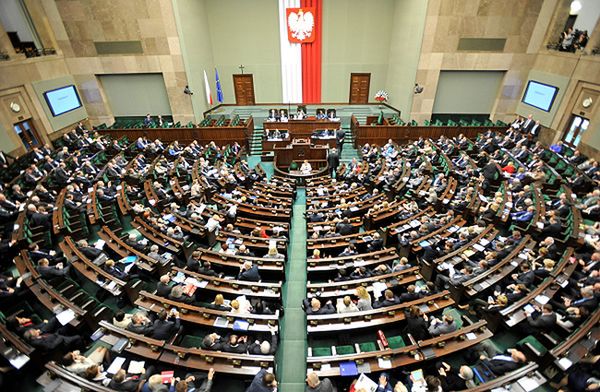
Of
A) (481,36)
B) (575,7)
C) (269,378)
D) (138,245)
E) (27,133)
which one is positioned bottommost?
(138,245)

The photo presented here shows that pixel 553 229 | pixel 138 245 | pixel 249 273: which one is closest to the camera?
pixel 249 273

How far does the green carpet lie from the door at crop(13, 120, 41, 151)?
14.0 meters

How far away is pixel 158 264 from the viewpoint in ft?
22.0

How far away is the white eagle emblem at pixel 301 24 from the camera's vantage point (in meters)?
19.1

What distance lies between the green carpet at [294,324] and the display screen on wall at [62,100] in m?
15.1

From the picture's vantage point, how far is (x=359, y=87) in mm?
21375

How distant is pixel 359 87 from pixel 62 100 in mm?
18317

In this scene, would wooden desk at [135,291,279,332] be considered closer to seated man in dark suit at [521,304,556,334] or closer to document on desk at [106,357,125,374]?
document on desk at [106,357,125,374]

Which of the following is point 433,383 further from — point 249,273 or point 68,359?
point 68,359

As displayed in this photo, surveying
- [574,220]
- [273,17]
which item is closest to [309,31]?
[273,17]

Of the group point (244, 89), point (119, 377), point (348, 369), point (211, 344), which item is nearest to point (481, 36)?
point (244, 89)

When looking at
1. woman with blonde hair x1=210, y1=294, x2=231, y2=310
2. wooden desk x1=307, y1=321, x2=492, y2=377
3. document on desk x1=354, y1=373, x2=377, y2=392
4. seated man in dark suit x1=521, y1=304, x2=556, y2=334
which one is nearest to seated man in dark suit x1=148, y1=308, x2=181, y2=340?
woman with blonde hair x1=210, y1=294, x2=231, y2=310

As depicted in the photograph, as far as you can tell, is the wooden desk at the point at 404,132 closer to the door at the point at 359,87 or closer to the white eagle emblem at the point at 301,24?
the door at the point at 359,87

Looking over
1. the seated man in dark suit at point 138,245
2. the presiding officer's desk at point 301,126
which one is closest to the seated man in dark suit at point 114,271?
the seated man in dark suit at point 138,245
